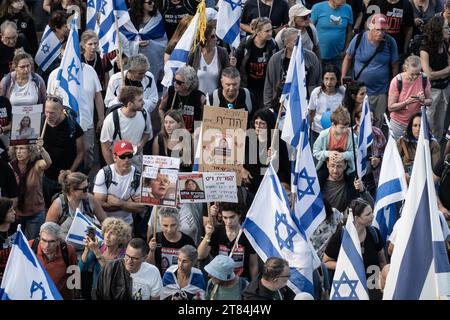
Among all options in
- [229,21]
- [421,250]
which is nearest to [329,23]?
[229,21]

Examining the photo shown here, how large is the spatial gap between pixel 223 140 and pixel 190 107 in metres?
1.69

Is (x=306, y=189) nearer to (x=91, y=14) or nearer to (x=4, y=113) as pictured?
(x=4, y=113)

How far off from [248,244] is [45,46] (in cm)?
500

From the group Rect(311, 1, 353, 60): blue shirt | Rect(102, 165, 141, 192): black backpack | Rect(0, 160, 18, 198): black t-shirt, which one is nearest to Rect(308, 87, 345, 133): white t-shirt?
Rect(311, 1, 353, 60): blue shirt

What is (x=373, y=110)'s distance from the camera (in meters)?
19.8

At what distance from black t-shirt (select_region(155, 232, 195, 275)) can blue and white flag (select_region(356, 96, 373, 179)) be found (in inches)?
85.0

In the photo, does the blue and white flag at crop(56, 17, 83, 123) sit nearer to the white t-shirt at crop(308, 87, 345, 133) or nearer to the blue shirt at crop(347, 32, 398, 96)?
the white t-shirt at crop(308, 87, 345, 133)

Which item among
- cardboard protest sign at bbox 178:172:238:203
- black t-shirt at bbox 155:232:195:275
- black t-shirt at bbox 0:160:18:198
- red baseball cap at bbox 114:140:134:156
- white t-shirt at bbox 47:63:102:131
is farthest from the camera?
white t-shirt at bbox 47:63:102:131

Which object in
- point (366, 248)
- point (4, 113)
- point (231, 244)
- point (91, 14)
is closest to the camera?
point (366, 248)

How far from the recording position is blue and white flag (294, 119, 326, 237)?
53.7 ft

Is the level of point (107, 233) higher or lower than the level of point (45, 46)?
lower

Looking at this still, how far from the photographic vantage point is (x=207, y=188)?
16.3 metres
